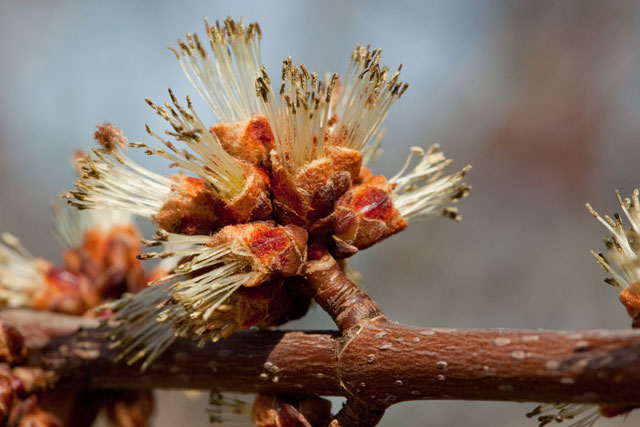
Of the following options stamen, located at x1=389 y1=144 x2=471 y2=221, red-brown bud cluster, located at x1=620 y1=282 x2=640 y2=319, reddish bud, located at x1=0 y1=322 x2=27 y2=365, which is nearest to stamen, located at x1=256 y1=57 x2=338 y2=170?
stamen, located at x1=389 y1=144 x2=471 y2=221

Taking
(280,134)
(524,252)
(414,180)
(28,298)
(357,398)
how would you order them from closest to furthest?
(357,398) < (280,134) < (414,180) < (28,298) < (524,252)

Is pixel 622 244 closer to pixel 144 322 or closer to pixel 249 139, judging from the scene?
pixel 249 139

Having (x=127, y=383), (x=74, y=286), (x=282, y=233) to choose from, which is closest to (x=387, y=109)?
(x=282, y=233)

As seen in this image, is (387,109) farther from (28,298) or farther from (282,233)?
(28,298)

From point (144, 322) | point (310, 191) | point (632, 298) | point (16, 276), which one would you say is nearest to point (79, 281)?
point (16, 276)

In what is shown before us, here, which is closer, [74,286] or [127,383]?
[127,383]

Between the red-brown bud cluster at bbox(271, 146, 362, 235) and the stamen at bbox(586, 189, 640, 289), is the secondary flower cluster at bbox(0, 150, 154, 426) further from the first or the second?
the stamen at bbox(586, 189, 640, 289)
